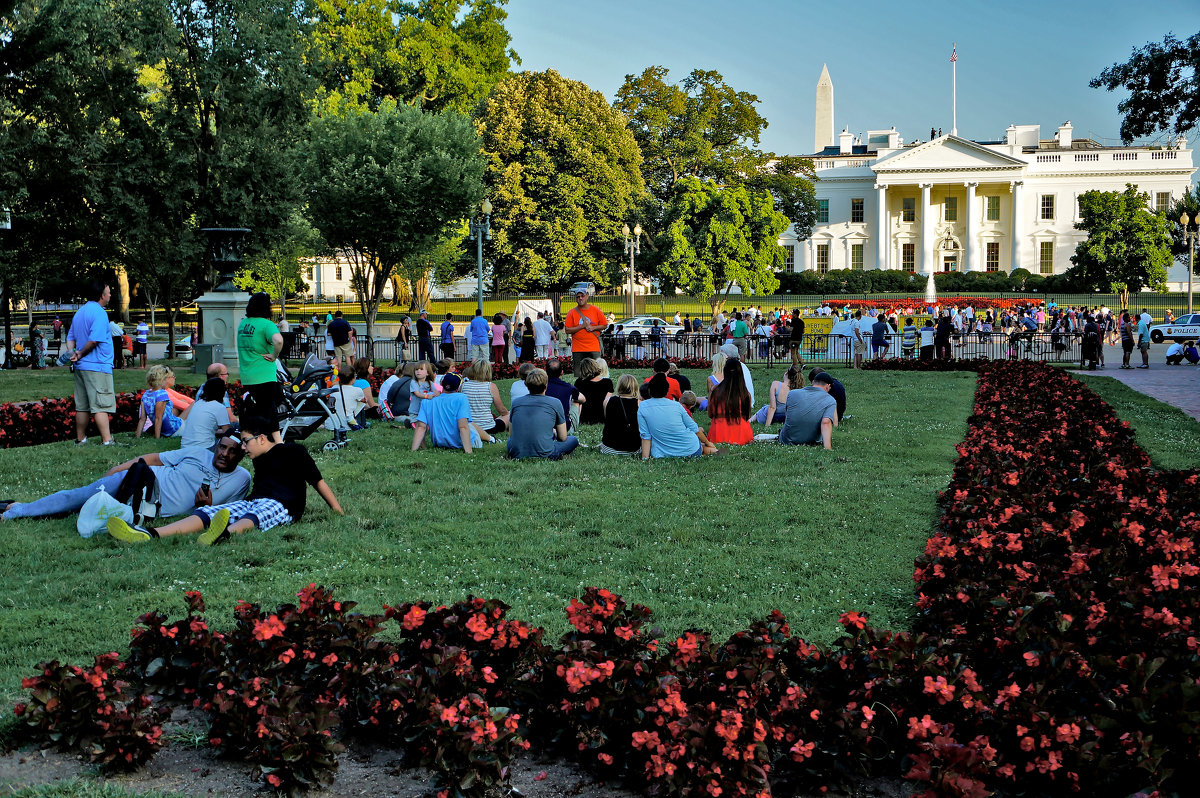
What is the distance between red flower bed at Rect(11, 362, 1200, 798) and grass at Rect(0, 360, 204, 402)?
44.2 feet

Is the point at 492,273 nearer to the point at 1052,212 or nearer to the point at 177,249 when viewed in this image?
the point at 177,249

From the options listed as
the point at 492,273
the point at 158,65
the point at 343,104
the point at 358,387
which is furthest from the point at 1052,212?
the point at 358,387

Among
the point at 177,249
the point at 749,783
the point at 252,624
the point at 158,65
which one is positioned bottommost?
the point at 749,783

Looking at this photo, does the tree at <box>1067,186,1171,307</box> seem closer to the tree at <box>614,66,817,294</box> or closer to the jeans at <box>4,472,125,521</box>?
the tree at <box>614,66,817,294</box>

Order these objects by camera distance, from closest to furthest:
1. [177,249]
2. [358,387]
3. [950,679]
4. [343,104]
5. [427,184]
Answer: [950,679] → [358,387] → [177,249] → [427,184] → [343,104]

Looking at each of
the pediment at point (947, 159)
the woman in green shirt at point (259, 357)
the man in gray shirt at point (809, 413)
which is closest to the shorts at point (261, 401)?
the woman in green shirt at point (259, 357)

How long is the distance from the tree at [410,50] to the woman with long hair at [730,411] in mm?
35447

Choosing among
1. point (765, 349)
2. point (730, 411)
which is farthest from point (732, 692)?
point (765, 349)

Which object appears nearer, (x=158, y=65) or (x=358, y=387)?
(x=358, y=387)

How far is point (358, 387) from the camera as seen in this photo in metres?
13.7

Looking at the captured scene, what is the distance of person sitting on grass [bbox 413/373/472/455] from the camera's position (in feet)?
36.8

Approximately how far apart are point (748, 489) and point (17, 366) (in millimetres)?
24505

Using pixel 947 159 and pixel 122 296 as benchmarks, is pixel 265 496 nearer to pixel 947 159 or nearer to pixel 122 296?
pixel 122 296

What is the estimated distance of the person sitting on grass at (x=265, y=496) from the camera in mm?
6922
